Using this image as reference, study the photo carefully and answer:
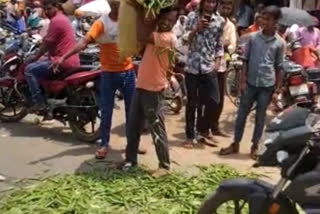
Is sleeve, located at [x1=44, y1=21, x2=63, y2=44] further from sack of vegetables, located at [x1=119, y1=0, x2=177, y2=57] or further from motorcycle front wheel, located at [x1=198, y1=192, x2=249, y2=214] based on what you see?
motorcycle front wheel, located at [x1=198, y1=192, x2=249, y2=214]

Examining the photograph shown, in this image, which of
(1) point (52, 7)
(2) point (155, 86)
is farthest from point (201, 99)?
(1) point (52, 7)

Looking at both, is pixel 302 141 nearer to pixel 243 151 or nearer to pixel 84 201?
pixel 84 201

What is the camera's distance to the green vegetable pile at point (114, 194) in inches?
198

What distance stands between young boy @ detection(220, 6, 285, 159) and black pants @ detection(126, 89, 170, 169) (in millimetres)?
1297

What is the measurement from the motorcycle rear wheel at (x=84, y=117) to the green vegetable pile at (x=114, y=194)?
1.40 m

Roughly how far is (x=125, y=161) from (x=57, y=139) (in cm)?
166

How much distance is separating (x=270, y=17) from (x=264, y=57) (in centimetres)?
46

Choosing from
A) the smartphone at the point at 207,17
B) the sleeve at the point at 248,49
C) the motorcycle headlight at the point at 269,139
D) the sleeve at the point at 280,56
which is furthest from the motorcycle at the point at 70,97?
the motorcycle headlight at the point at 269,139

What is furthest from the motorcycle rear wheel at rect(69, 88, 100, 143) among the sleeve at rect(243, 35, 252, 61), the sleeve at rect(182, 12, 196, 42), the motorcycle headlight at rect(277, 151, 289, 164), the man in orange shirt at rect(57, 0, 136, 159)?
the motorcycle headlight at rect(277, 151, 289, 164)

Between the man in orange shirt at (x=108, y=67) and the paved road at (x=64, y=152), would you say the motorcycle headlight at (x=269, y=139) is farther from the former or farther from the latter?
Answer: the man in orange shirt at (x=108, y=67)

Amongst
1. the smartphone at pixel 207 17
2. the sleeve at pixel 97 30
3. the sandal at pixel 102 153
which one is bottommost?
the sandal at pixel 102 153

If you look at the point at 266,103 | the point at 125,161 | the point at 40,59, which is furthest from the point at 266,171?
the point at 40,59

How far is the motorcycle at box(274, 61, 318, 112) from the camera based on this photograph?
7.87 metres

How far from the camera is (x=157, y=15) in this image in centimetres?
542
